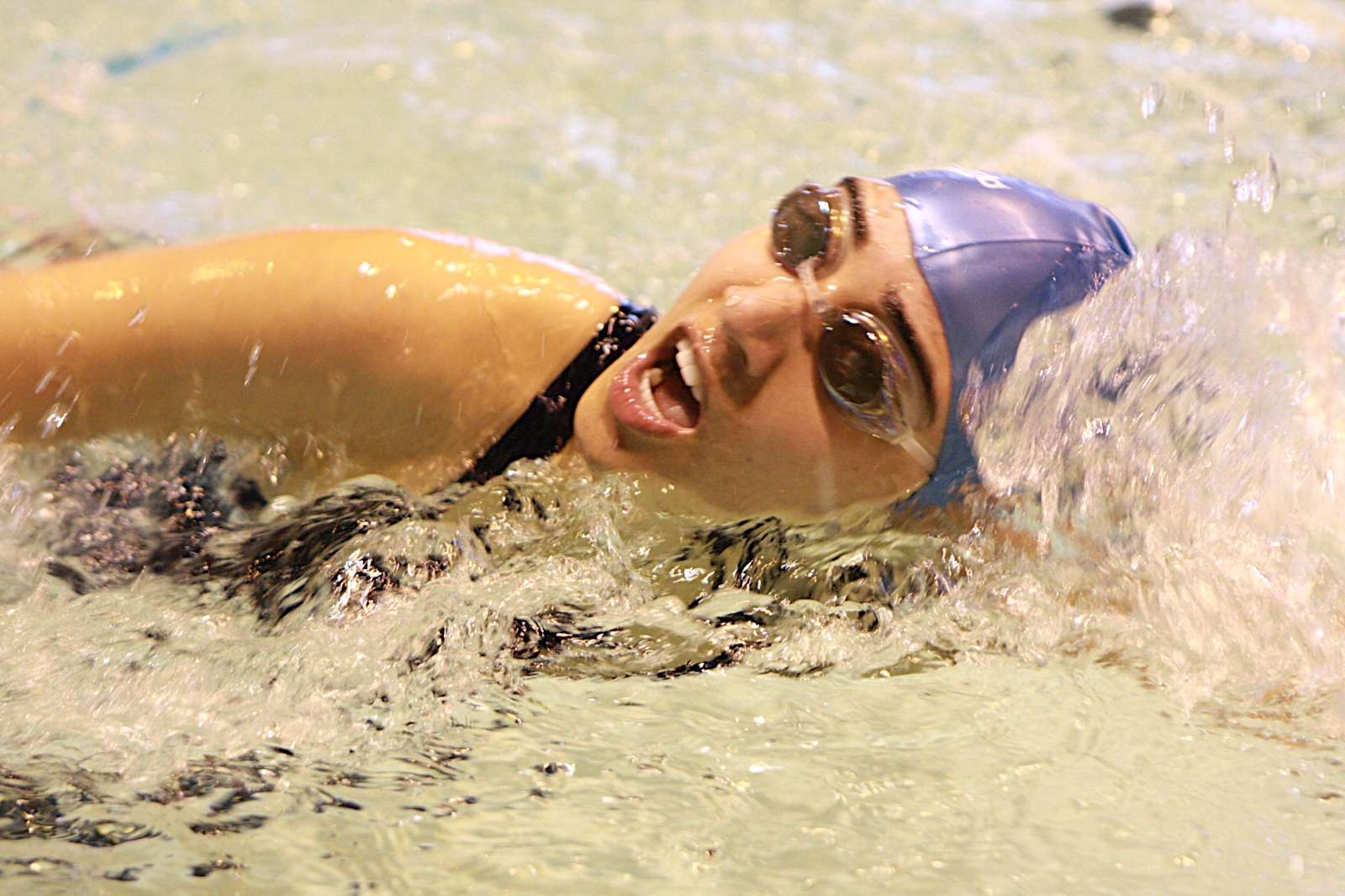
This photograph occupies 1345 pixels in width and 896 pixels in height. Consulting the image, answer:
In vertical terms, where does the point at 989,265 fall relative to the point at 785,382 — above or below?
above

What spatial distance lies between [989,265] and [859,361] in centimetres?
26

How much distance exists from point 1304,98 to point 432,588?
411 centimetres

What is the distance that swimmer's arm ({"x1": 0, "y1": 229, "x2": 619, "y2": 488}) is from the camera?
70.6 inches

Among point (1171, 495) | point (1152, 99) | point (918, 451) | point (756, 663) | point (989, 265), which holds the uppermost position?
point (1152, 99)

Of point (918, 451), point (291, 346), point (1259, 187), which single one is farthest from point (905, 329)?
point (1259, 187)

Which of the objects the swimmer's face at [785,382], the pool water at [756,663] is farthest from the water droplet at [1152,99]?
the swimmer's face at [785,382]

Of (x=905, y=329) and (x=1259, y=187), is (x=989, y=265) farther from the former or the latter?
(x=1259, y=187)

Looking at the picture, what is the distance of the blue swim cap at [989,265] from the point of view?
1.70 m

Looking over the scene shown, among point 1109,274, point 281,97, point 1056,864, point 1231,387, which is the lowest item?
point 1056,864

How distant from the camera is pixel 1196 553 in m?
1.89

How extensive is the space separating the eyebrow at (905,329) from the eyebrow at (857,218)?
0.34 ft

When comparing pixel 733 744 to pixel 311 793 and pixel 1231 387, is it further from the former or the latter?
pixel 1231 387

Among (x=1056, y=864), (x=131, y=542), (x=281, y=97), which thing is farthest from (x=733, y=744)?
(x=281, y=97)

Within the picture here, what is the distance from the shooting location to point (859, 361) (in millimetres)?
1676
